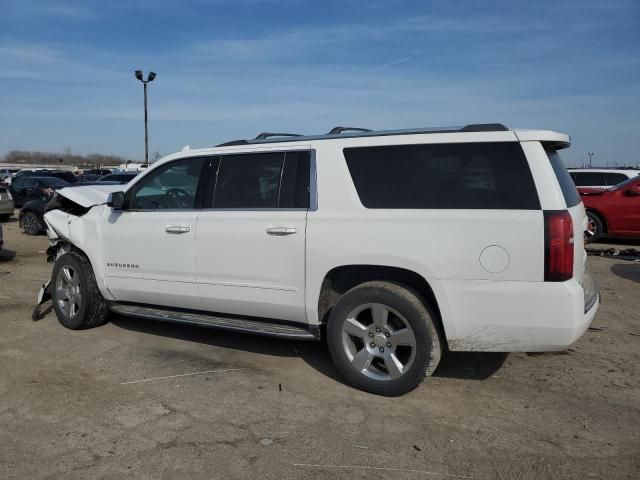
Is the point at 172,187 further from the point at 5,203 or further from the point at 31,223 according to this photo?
the point at 5,203

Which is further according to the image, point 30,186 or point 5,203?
point 30,186

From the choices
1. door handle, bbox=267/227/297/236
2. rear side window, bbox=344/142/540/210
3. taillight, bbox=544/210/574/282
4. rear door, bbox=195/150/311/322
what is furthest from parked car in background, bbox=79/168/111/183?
taillight, bbox=544/210/574/282

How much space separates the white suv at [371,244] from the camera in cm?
366

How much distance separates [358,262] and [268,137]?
1846 mm

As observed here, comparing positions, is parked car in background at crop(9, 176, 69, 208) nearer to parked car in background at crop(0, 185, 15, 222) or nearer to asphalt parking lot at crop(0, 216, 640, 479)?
parked car in background at crop(0, 185, 15, 222)

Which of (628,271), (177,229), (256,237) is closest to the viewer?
(256,237)

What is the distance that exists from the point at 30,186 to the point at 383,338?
19.8 m

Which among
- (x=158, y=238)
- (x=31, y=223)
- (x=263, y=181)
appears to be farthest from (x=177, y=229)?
(x=31, y=223)

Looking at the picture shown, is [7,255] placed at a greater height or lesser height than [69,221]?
lesser

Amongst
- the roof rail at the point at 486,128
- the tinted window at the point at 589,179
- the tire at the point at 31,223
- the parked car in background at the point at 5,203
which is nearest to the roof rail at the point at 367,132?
the roof rail at the point at 486,128

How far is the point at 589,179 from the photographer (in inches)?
550

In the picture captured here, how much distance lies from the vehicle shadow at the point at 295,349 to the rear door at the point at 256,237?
2.04 feet

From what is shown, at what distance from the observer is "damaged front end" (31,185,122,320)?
224 inches

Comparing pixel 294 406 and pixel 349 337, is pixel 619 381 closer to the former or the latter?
pixel 349 337
